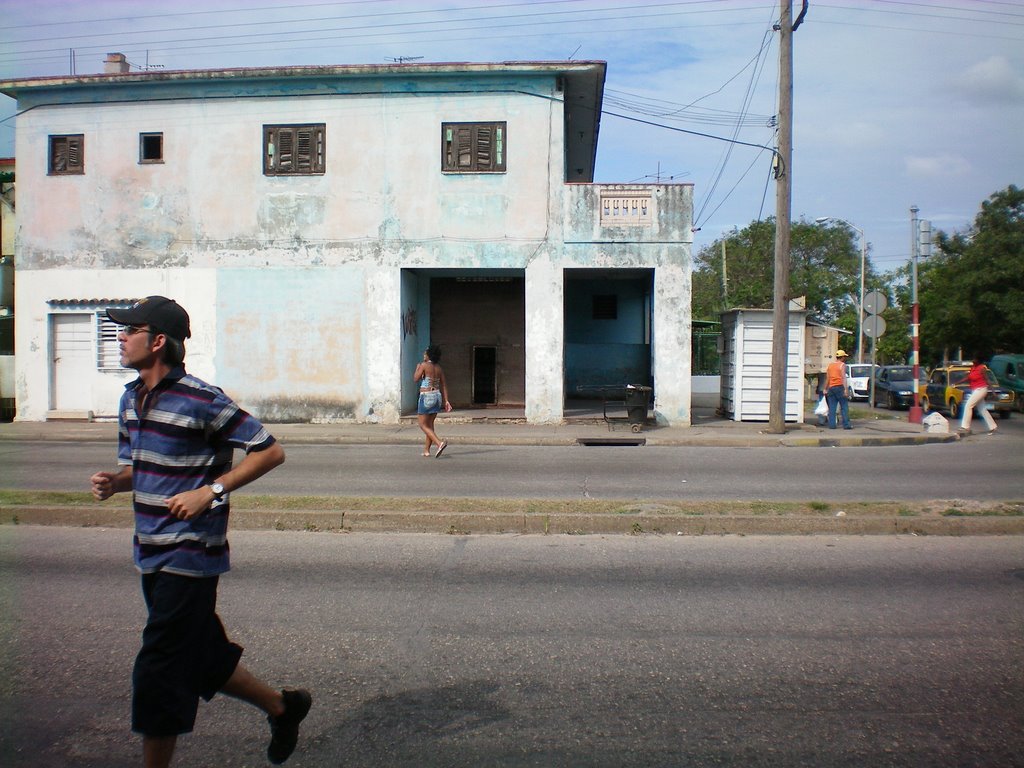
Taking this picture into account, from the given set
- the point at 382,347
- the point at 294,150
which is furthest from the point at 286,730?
the point at 294,150

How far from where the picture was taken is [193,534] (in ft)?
10.4

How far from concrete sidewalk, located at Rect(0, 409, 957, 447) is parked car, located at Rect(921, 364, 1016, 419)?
608cm

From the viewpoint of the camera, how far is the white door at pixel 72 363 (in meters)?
20.6

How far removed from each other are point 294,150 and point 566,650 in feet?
56.9

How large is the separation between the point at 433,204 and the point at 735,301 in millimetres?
36353

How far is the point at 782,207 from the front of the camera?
18062 millimetres

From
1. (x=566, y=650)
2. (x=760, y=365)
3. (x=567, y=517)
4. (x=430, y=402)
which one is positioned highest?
(x=760, y=365)

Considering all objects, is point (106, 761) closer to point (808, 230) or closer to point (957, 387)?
point (957, 387)

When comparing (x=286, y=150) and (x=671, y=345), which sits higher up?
(x=286, y=150)

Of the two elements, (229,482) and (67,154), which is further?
(67,154)

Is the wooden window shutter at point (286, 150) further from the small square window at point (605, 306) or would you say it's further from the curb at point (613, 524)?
the curb at point (613, 524)

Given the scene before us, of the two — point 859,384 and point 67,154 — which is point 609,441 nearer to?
point 67,154

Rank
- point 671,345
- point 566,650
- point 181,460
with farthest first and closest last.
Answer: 1. point 671,345
2. point 566,650
3. point 181,460

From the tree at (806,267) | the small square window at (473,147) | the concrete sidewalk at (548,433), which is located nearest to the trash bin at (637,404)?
the concrete sidewalk at (548,433)
